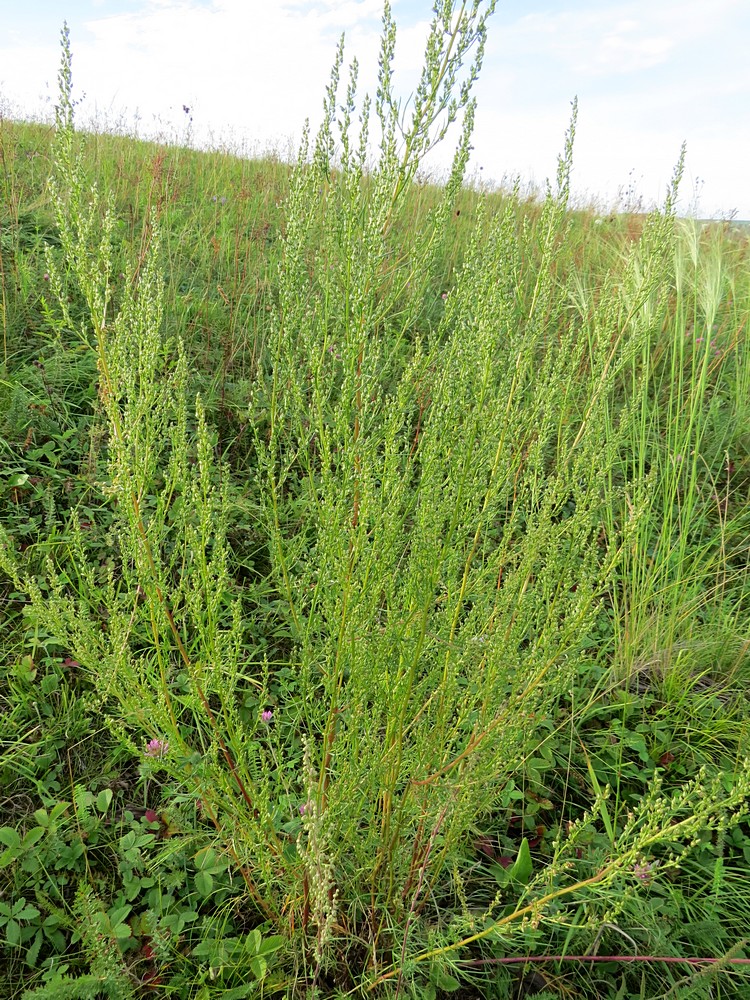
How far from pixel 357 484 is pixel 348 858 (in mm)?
1180

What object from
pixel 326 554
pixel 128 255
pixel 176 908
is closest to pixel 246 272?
pixel 128 255

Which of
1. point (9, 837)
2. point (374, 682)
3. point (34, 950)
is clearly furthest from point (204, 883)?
point (374, 682)

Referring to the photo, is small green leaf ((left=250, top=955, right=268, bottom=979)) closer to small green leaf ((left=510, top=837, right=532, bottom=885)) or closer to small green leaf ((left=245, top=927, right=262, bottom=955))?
small green leaf ((left=245, top=927, right=262, bottom=955))

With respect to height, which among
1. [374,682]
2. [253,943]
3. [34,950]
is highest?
[374,682]

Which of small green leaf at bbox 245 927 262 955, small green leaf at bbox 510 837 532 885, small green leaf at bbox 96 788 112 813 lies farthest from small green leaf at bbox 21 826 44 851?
small green leaf at bbox 510 837 532 885

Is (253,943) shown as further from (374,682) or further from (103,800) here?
(374,682)

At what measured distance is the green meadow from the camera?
1354 millimetres

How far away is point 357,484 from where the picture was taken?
157 cm

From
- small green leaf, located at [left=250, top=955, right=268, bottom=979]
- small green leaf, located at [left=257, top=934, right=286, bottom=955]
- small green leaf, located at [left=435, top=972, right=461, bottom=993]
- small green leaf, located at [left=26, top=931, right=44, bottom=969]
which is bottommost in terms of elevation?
small green leaf, located at [left=26, top=931, right=44, bottom=969]

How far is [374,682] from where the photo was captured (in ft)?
4.80

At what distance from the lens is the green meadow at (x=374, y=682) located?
53.3 inches

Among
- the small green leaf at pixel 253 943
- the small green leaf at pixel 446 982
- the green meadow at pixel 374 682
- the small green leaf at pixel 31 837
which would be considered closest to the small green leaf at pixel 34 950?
the green meadow at pixel 374 682

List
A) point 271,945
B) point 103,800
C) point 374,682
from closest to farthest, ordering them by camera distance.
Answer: point 374,682
point 271,945
point 103,800

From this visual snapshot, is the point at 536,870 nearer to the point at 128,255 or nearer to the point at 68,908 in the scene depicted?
the point at 68,908
